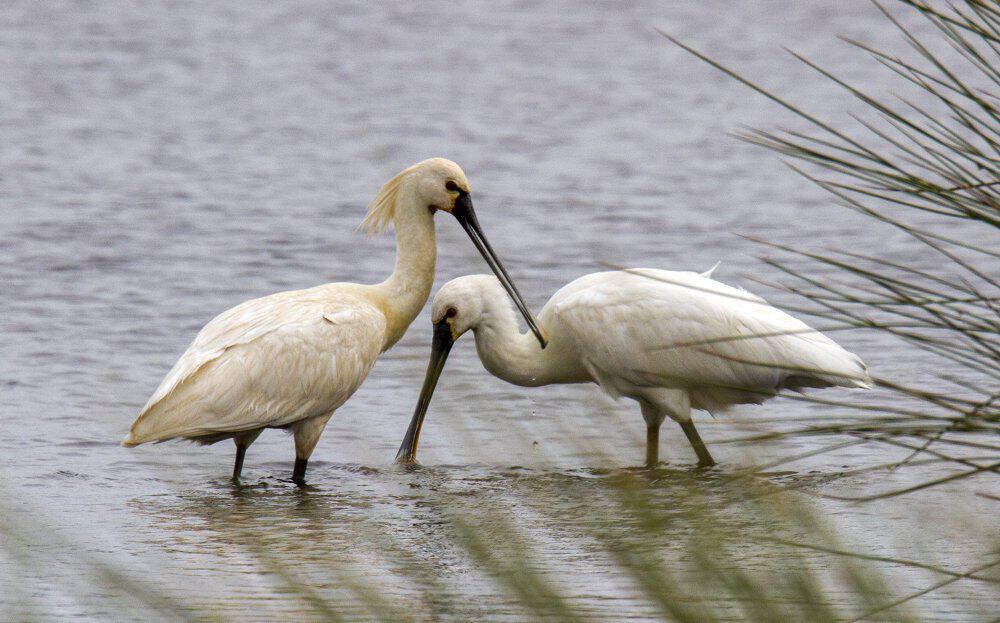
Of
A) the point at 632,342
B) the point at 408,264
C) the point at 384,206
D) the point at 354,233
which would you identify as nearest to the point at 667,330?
the point at 632,342

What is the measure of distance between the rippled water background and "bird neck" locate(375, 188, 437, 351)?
1.28ft

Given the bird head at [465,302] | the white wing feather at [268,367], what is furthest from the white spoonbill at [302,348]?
the bird head at [465,302]

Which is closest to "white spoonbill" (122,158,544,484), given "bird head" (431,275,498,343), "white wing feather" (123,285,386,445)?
"white wing feather" (123,285,386,445)

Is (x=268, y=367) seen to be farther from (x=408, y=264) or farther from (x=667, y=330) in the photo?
(x=667, y=330)

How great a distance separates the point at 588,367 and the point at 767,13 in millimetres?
16052

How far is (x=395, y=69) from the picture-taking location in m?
18.1

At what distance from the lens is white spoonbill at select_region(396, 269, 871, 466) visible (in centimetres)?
668

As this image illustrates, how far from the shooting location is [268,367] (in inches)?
261

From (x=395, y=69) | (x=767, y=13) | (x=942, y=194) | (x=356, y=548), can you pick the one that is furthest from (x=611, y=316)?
(x=767, y=13)

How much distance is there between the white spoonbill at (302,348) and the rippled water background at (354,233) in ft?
0.80

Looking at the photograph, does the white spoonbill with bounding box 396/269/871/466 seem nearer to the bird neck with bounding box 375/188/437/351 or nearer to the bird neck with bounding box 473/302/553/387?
the bird neck with bounding box 473/302/553/387

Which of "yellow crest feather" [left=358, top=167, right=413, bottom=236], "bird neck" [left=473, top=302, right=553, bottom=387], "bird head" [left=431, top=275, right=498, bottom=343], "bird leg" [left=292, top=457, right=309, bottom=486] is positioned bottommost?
"bird leg" [left=292, top=457, right=309, bottom=486]

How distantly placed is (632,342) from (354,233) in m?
5.01

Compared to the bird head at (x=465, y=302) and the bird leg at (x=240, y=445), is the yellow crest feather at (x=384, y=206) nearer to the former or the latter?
the bird head at (x=465, y=302)
